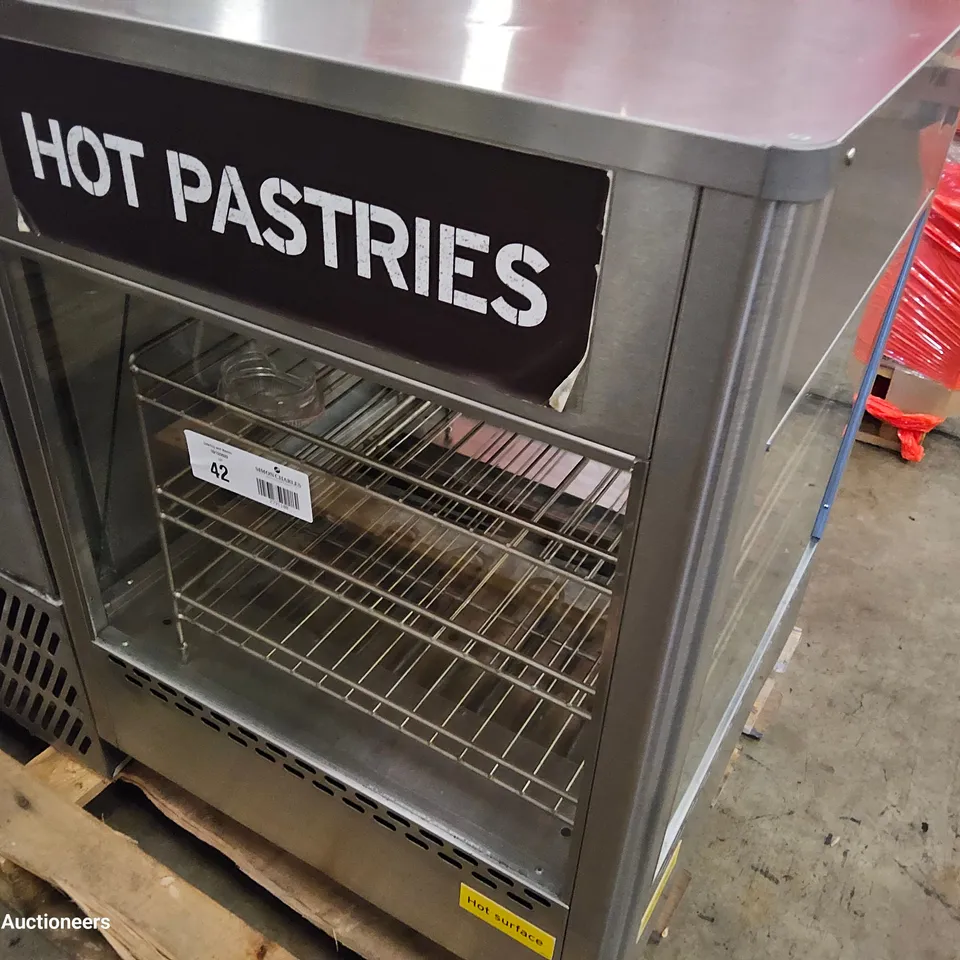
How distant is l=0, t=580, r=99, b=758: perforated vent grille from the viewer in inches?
46.7

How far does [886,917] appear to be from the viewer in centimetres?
135

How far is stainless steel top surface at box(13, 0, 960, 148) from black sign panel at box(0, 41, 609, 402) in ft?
0.13

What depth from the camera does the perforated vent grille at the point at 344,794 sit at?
3.10ft

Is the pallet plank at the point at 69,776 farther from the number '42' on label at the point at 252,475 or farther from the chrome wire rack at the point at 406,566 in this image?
the number '42' on label at the point at 252,475

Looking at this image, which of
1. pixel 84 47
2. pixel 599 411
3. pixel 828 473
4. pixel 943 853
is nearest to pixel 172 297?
pixel 84 47

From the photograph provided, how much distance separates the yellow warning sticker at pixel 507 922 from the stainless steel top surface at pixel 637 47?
2.59 ft

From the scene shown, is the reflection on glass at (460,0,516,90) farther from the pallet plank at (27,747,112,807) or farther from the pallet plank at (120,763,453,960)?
the pallet plank at (27,747,112,807)

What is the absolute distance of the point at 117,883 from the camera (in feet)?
3.62

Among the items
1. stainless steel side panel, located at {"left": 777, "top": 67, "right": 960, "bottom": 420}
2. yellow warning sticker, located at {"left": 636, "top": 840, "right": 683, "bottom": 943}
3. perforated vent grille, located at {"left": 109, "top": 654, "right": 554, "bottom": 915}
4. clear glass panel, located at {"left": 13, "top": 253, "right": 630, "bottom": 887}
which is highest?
stainless steel side panel, located at {"left": 777, "top": 67, "right": 960, "bottom": 420}

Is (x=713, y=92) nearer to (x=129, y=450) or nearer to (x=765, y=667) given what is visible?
(x=129, y=450)

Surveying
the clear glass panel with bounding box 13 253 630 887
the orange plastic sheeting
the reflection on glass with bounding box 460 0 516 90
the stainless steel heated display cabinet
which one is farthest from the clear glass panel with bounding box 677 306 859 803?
the orange plastic sheeting

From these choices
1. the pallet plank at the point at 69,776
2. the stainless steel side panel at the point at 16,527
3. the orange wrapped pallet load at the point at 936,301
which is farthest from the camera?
the orange wrapped pallet load at the point at 936,301

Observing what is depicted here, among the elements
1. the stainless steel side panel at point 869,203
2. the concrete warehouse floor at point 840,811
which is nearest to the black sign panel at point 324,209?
the stainless steel side panel at point 869,203

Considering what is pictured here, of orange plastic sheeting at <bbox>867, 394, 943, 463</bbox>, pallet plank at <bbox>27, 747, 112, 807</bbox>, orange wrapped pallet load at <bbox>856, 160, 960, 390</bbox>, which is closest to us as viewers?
pallet plank at <bbox>27, 747, 112, 807</bbox>
